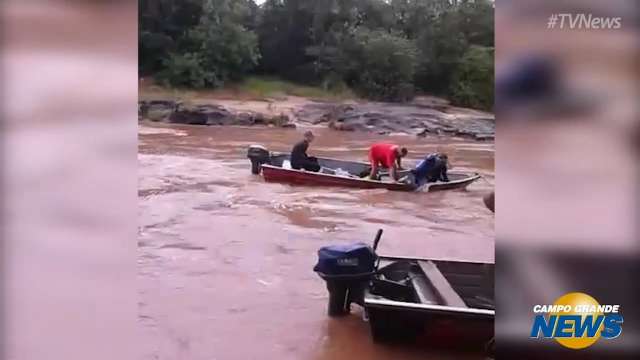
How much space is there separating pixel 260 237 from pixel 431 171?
1.89m

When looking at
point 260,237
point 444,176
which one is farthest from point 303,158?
point 260,237

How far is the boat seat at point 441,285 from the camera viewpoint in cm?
219

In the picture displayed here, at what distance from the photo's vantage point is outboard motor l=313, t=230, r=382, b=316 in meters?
2.40

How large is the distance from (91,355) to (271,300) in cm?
157

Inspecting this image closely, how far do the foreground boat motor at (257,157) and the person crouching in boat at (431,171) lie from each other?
→ 1.30 metres

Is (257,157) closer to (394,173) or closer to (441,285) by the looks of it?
(394,173)

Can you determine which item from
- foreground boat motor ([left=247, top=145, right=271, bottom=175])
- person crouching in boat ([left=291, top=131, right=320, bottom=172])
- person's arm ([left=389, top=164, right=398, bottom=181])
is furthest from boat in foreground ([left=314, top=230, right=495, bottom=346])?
foreground boat motor ([left=247, top=145, right=271, bottom=175])

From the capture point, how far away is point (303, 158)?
568 centimetres

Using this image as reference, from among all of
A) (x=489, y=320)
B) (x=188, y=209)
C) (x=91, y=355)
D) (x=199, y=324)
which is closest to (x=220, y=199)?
(x=188, y=209)

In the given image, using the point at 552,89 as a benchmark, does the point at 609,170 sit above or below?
below

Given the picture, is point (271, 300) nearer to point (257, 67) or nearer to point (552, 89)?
point (257, 67)

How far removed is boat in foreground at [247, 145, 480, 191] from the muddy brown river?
0.07 m

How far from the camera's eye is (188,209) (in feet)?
16.4

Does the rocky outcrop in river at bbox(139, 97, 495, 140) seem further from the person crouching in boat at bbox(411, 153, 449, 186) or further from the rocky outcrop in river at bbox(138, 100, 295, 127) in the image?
the person crouching in boat at bbox(411, 153, 449, 186)
